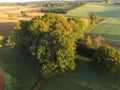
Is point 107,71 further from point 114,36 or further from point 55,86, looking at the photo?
point 114,36

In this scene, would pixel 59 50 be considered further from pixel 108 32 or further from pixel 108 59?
pixel 108 32

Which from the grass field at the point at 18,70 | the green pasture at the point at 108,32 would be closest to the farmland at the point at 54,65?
the grass field at the point at 18,70

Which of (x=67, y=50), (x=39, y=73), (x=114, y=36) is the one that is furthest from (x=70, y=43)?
(x=114, y=36)

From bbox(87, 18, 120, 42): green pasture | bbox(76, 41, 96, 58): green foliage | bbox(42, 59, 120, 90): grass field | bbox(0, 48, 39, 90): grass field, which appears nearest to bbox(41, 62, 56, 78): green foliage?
bbox(42, 59, 120, 90): grass field

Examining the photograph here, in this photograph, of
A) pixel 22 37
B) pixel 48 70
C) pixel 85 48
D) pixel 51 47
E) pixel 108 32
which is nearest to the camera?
pixel 48 70

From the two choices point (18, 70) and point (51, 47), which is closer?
point (51, 47)

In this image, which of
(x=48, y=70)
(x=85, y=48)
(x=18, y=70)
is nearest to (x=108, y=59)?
(x=85, y=48)

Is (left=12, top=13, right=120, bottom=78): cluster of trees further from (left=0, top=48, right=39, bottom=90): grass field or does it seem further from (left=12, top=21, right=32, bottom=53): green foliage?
(left=0, top=48, right=39, bottom=90): grass field
